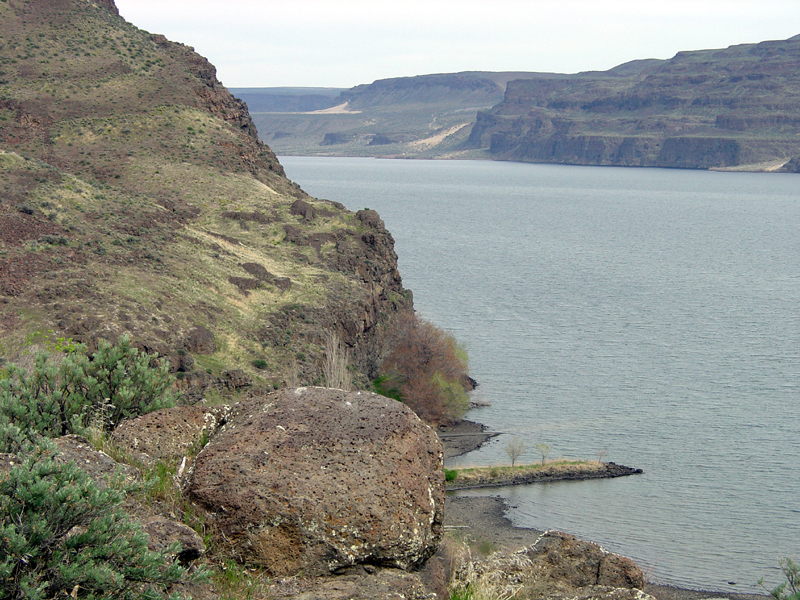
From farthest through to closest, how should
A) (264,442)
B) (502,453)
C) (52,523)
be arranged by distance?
1. (502,453)
2. (264,442)
3. (52,523)

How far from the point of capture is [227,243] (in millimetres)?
70938

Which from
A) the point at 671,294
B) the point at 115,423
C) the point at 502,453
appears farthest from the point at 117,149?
the point at 115,423

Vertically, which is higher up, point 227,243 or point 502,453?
point 227,243

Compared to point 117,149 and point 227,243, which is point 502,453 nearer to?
point 227,243

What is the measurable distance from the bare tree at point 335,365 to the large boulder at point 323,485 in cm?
4106

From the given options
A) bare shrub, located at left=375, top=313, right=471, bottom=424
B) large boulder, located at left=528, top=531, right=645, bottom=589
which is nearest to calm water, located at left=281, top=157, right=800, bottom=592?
bare shrub, located at left=375, top=313, right=471, bottom=424

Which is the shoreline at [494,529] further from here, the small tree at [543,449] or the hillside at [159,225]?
the hillside at [159,225]

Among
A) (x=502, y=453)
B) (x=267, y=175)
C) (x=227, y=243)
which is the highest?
(x=267, y=175)

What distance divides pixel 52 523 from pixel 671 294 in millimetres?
103009

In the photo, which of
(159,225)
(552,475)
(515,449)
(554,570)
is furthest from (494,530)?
(159,225)

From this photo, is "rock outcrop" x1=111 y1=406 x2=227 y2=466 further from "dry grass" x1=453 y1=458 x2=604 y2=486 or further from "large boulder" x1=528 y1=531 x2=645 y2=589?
"dry grass" x1=453 y1=458 x2=604 y2=486

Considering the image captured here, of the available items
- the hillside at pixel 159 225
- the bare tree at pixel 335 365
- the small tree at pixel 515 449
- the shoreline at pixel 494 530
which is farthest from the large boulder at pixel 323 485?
the small tree at pixel 515 449

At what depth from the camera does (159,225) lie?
2655 inches

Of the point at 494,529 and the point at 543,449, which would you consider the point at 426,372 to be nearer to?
the point at 543,449
